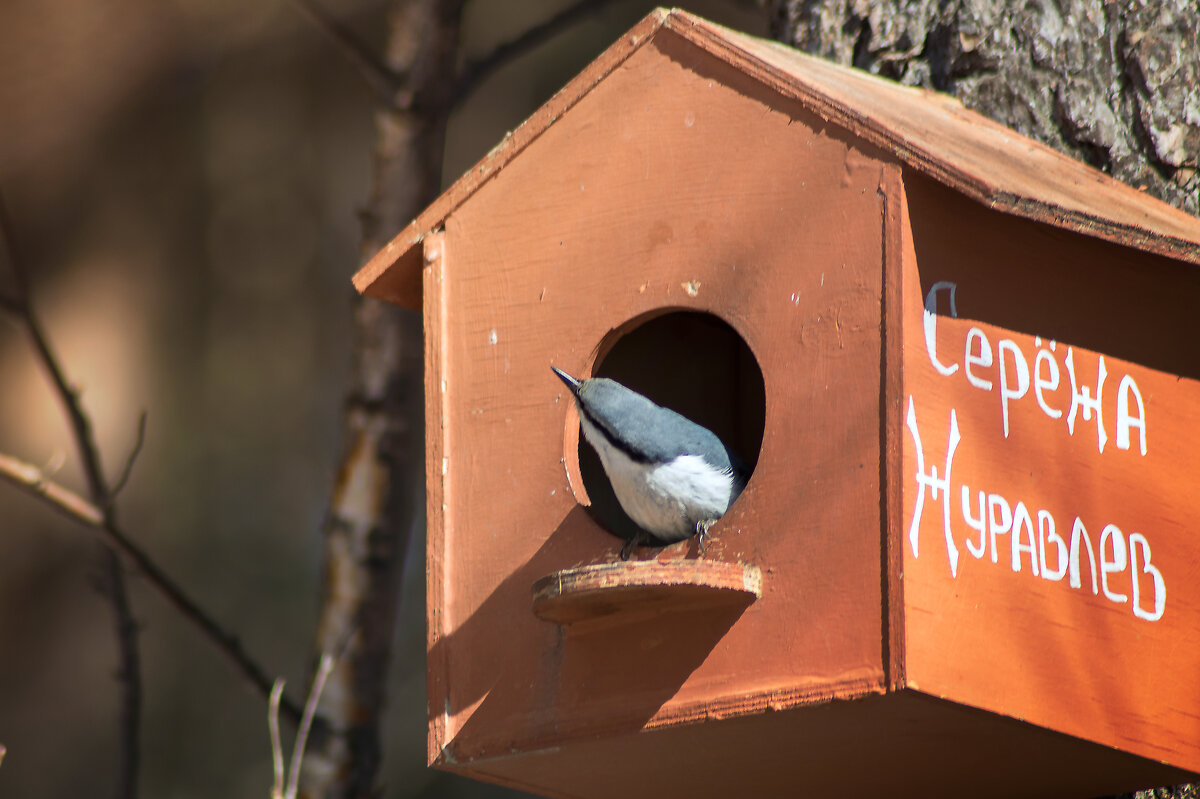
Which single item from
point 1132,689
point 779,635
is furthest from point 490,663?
point 1132,689

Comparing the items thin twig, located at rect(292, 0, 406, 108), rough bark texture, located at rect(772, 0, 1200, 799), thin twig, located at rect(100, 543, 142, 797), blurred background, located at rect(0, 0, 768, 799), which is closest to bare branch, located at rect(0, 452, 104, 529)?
thin twig, located at rect(100, 543, 142, 797)

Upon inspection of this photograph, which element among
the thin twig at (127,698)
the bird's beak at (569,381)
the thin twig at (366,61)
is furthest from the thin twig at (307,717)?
the thin twig at (366,61)

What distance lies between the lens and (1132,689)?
2.19 metres

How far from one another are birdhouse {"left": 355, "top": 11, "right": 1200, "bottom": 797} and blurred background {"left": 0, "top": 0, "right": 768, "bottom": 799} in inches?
113

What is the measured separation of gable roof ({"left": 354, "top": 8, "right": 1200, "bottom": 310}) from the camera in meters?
2.09

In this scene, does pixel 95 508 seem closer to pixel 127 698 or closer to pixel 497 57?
pixel 127 698

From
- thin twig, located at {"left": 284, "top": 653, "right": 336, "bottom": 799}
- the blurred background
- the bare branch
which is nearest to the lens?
thin twig, located at {"left": 284, "top": 653, "right": 336, "bottom": 799}

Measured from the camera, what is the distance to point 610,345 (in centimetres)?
239

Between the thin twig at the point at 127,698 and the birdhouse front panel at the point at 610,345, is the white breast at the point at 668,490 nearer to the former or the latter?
the birdhouse front panel at the point at 610,345

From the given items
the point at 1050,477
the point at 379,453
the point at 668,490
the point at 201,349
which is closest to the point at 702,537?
the point at 668,490

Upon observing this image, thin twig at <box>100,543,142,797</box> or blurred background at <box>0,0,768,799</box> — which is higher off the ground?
blurred background at <box>0,0,768,799</box>

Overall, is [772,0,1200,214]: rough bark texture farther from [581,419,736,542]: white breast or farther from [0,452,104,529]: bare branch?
[0,452,104,529]: bare branch

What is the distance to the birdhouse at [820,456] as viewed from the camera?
2016mm

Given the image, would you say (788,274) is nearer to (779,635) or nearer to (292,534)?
(779,635)
